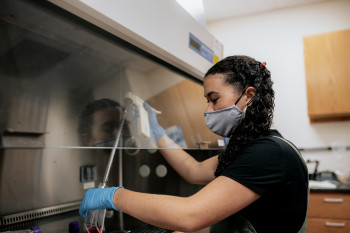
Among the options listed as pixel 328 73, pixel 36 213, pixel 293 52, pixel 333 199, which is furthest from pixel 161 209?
pixel 293 52

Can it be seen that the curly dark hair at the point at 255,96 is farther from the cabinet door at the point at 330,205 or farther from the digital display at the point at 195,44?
the cabinet door at the point at 330,205

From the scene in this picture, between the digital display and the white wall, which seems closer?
the digital display

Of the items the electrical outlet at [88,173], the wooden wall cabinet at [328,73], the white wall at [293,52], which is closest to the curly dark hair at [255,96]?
the electrical outlet at [88,173]

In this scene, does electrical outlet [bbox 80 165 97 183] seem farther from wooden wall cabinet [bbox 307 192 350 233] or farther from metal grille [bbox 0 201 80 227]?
wooden wall cabinet [bbox 307 192 350 233]

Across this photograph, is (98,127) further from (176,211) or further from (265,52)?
(265,52)

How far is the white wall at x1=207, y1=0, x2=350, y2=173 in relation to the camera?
2.84 m

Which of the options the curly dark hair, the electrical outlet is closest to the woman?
the curly dark hair

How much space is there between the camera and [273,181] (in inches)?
31.2

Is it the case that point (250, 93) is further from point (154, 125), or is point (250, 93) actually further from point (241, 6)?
point (241, 6)

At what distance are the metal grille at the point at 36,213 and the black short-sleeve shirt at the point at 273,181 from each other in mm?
778

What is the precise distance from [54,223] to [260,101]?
0.95 meters

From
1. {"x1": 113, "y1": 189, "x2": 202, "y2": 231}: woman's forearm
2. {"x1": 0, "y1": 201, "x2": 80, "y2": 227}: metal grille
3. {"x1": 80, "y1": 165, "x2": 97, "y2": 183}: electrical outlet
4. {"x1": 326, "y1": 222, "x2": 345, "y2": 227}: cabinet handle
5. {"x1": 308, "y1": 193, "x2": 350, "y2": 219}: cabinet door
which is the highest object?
{"x1": 80, "y1": 165, "x2": 97, "y2": 183}: electrical outlet

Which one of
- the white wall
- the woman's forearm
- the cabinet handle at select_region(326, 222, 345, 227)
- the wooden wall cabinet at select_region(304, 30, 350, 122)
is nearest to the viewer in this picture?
the woman's forearm

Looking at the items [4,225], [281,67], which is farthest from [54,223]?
[281,67]
